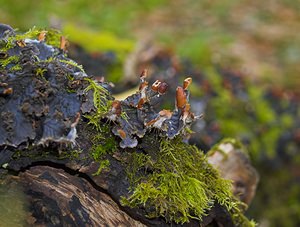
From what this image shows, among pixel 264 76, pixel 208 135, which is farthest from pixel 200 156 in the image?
pixel 264 76

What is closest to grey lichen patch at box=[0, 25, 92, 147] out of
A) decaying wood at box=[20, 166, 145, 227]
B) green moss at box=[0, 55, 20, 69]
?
green moss at box=[0, 55, 20, 69]

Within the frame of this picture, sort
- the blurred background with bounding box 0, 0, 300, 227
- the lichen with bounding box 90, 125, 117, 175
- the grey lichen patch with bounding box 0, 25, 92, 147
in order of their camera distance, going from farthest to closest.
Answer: the blurred background with bounding box 0, 0, 300, 227, the lichen with bounding box 90, 125, 117, 175, the grey lichen patch with bounding box 0, 25, 92, 147

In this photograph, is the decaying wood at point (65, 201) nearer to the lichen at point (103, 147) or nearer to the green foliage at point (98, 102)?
the lichen at point (103, 147)

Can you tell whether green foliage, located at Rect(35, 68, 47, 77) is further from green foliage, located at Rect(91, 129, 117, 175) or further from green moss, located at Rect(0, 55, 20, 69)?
green foliage, located at Rect(91, 129, 117, 175)

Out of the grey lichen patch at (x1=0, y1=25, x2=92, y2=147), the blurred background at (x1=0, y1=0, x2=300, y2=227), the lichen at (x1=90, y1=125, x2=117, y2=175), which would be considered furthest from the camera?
the blurred background at (x1=0, y1=0, x2=300, y2=227)

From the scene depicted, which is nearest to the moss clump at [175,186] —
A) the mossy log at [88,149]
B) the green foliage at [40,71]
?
the mossy log at [88,149]

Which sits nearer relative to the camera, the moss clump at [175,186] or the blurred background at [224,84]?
the moss clump at [175,186]

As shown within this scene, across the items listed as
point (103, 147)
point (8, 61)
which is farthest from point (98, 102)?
point (8, 61)

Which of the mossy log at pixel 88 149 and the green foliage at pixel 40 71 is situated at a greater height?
the green foliage at pixel 40 71

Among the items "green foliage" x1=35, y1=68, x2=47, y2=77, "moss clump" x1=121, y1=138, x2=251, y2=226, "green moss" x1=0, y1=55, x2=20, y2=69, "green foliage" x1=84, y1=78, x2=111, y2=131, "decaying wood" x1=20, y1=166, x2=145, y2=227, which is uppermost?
"green moss" x1=0, y1=55, x2=20, y2=69

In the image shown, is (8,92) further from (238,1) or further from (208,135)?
(238,1)
